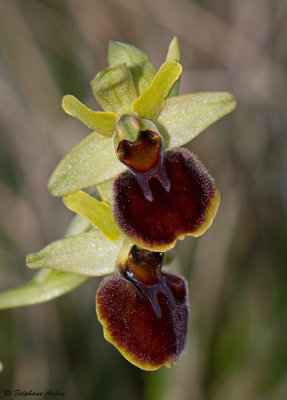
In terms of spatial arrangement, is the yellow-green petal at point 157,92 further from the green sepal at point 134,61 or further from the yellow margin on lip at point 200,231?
the yellow margin on lip at point 200,231

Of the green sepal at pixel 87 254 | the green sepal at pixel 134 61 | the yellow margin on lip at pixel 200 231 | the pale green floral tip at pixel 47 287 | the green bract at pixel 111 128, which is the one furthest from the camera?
the pale green floral tip at pixel 47 287

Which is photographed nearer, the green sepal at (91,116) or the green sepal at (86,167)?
the green sepal at (91,116)

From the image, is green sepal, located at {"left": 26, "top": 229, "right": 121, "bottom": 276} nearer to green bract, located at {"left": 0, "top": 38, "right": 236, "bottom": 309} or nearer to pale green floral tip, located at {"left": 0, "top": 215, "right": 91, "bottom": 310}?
green bract, located at {"left": 0, "top": 38, "right": 236, "bottom": 309}

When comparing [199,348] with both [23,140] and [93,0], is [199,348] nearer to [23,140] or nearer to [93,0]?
[23,140]

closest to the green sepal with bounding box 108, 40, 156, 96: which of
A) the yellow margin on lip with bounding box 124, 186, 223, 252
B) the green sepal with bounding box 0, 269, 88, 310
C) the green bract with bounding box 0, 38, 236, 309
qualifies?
the green bract with bounding box 0, 38, 236, 309

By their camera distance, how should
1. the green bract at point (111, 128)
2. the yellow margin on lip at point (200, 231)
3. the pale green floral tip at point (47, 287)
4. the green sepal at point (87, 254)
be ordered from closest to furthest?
1. the yellow margin on lip at point (200, 231)
2. the green bract at point (111, 128)
3. the green sepal at point (87, 254)
4. the pale green floral tip at point (47, 287)

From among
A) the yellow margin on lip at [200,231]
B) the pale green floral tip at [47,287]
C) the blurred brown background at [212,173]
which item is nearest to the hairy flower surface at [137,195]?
the yellow margin on lip at [200,231]

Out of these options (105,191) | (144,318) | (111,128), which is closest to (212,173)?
(105,191)

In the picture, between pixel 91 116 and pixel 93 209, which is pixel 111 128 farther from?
pixel 93 209
